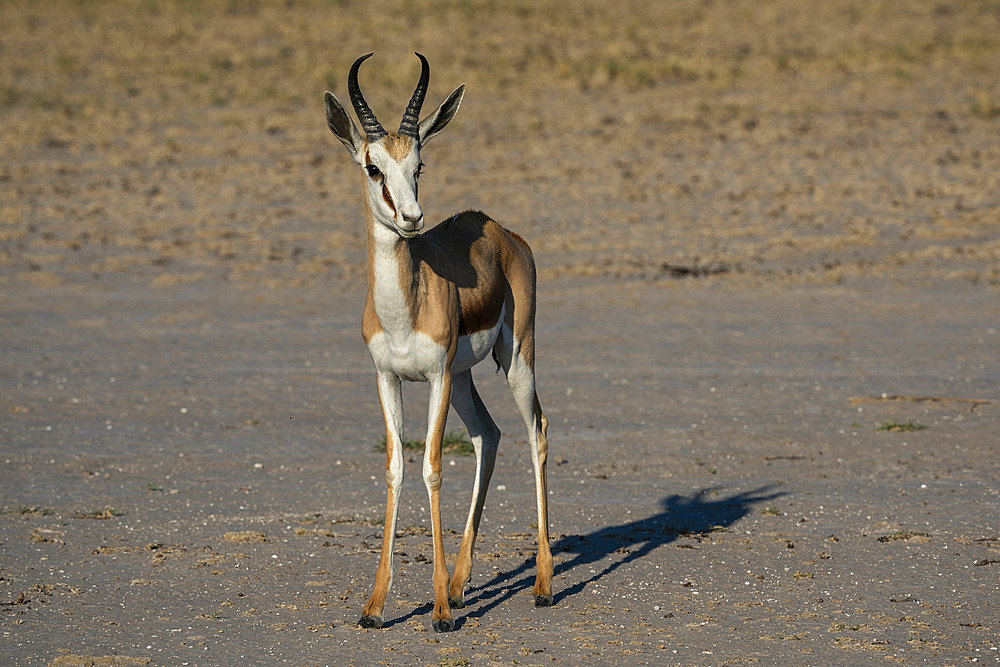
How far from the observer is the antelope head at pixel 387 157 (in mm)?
5899

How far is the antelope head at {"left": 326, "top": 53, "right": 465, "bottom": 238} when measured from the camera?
590cm

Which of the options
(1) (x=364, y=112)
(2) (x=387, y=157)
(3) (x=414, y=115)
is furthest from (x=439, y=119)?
(2) (x=387, y=157)

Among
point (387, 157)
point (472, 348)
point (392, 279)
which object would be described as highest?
point (387, 157)

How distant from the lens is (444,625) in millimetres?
6398

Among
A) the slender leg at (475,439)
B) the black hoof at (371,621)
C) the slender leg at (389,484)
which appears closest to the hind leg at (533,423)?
the slender leg at (475,439)

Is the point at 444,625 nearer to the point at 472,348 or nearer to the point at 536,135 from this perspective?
the point at 472,348

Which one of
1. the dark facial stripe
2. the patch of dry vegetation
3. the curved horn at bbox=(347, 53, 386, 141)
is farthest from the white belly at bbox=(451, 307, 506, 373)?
the patch of dry vegetation

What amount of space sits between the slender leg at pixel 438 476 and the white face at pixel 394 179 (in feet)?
2.78

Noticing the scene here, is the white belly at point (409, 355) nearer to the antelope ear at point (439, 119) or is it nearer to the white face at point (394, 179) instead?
the white face at point (394, 179)

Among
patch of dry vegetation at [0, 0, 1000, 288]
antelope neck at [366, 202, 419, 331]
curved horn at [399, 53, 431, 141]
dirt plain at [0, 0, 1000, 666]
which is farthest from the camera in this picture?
patch of dry vegetation at [0, 0, 1000, 288]

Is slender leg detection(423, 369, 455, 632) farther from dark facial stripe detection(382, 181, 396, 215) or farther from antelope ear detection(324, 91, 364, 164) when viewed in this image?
antelope ear detection(324, 91, 364, 164)

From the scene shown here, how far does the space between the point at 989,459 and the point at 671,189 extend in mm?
12279

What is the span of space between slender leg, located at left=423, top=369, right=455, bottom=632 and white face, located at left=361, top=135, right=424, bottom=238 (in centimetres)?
85

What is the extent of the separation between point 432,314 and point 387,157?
82 cm
